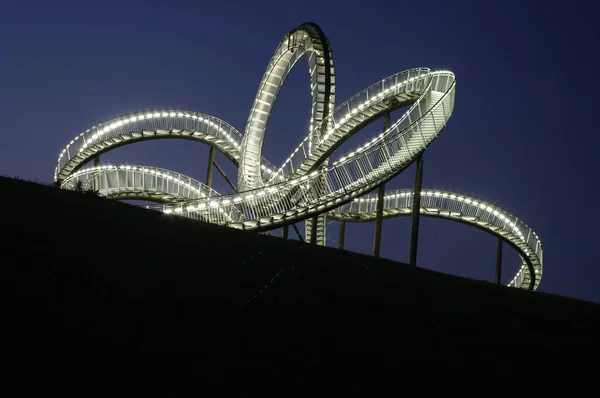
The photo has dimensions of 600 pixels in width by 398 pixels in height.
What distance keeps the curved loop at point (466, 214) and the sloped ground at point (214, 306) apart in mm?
17564

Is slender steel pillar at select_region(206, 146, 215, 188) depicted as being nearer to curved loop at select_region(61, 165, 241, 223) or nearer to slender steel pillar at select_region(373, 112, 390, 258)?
curved loop at select_region(61, 165, 241, 223)

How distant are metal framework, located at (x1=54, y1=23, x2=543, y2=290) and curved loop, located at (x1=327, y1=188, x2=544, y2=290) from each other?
47mm

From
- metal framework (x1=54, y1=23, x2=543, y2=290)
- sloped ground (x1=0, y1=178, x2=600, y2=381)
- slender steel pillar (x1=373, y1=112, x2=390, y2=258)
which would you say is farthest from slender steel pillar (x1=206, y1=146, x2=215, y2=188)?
sloped ground (x1=0, y1=178, x2=600, y2=381)

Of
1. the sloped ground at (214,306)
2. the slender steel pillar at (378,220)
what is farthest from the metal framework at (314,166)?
the sloped ground at (214,306)

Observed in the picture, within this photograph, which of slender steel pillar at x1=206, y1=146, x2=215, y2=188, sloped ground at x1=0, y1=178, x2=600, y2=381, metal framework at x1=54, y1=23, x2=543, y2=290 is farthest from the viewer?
slender steel pillar at x1=206, y1=146, x2=215, y2=188

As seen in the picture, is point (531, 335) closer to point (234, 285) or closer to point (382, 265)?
point (382, 265)

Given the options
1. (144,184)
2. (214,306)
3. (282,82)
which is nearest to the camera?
(214,306)

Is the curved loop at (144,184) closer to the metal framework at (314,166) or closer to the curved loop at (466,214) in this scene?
the metal framework at (314,166)

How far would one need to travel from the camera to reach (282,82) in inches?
1289

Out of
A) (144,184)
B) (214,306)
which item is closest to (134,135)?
(144,184)

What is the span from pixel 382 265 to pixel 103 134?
22.3 m

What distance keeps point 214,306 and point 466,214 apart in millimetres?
24547

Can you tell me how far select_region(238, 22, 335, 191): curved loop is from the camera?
2947cm

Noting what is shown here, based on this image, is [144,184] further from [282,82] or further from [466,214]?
[466,214]
